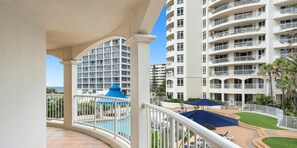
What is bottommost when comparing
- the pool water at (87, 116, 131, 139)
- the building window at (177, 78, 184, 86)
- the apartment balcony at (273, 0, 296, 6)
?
the pool water at (87, 116, 131, 139)

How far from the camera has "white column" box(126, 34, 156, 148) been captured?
253 centimetres

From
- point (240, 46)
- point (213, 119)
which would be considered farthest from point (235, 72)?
point (213, 119)

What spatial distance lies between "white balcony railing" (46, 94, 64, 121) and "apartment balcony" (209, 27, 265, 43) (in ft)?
66.4

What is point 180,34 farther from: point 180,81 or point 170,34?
point 180,81

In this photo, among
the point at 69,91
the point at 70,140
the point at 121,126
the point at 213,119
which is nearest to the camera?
the point at 121,126

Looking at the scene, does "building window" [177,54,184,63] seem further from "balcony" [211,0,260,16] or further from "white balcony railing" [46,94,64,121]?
"white balcony railing" [46,94,64,121]

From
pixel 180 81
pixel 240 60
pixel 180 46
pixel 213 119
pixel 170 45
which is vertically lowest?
pixel 213 119

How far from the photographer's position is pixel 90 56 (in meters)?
46.8

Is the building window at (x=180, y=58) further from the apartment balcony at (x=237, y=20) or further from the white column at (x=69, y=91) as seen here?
the white column at (x=69, y=91)

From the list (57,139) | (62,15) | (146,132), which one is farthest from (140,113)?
(57,139)

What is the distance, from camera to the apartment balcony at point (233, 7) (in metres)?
20.8

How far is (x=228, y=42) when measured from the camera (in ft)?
73.7

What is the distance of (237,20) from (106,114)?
68.6 ft

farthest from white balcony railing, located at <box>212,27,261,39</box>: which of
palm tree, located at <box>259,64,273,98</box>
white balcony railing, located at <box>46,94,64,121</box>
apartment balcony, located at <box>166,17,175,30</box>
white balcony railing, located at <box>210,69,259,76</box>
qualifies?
white balcony railing, located at <box>46,94,64,121</box>
